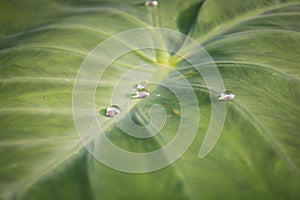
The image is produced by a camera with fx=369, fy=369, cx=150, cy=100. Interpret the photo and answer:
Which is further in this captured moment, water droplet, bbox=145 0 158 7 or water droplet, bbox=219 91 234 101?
water droplet, bbox=145 0 158 7

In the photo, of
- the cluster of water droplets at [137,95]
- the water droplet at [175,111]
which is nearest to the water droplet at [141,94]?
the cluster of water droplets at [137,95]

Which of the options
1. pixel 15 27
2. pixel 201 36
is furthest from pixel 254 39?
pixel 15 27

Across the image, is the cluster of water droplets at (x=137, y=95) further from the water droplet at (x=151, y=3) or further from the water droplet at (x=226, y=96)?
the water droplet at (x=151, y=3)

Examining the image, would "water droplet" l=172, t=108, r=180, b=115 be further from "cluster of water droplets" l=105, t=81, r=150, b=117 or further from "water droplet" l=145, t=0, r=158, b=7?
"water droplet" l=145, t=0, r=158, b=7

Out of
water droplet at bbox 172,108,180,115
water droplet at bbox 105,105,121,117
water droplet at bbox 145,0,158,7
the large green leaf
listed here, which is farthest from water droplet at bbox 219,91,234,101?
water droplet at bbox 145,0,158,7

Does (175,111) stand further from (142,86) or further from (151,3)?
(151,3)

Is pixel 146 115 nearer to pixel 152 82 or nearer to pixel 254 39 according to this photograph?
pixel 152 82
